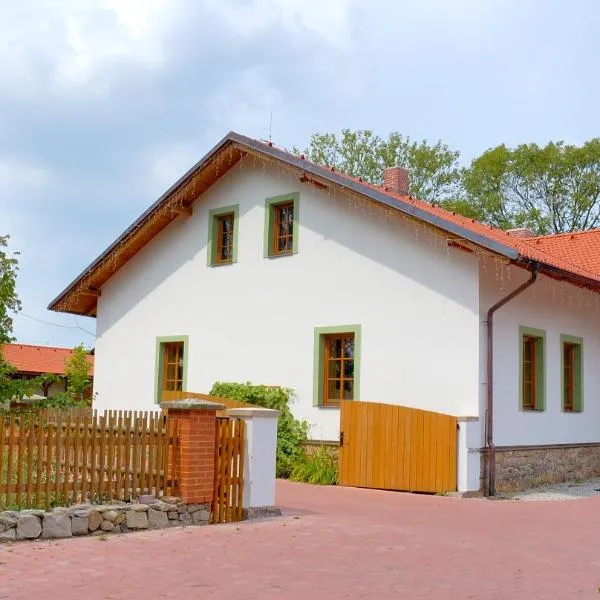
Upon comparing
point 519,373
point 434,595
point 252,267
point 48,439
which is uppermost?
point 252,267

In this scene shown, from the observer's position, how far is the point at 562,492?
1588cm

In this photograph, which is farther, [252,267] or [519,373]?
[252,267]

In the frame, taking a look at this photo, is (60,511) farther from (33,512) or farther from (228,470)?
(228,470)

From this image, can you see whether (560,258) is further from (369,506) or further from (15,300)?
(15,300)

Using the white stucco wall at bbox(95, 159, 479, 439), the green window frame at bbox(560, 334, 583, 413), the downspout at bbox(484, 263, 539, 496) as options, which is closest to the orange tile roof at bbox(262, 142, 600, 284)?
the white stucco wall at bbox(95, 159, 479, 439)

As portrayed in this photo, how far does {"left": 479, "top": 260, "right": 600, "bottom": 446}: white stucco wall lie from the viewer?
15.8 m

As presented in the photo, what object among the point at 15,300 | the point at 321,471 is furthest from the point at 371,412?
the point at 15,300

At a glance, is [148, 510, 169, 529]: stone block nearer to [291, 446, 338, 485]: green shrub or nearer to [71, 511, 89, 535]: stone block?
[71, 511, 89, 535]: stone block

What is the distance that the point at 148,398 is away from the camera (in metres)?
20.6

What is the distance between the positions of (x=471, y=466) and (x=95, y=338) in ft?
35.7

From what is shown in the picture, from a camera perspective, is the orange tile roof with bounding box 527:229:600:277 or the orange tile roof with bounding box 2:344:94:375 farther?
the orange tile roof with bounding box 2:344:94:375

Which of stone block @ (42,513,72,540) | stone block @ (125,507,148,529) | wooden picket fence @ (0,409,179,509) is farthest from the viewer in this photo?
stone block @ (125,507,148,529)

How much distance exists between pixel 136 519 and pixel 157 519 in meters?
0.29

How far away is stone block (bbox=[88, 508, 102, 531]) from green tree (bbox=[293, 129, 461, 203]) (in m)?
34.4
